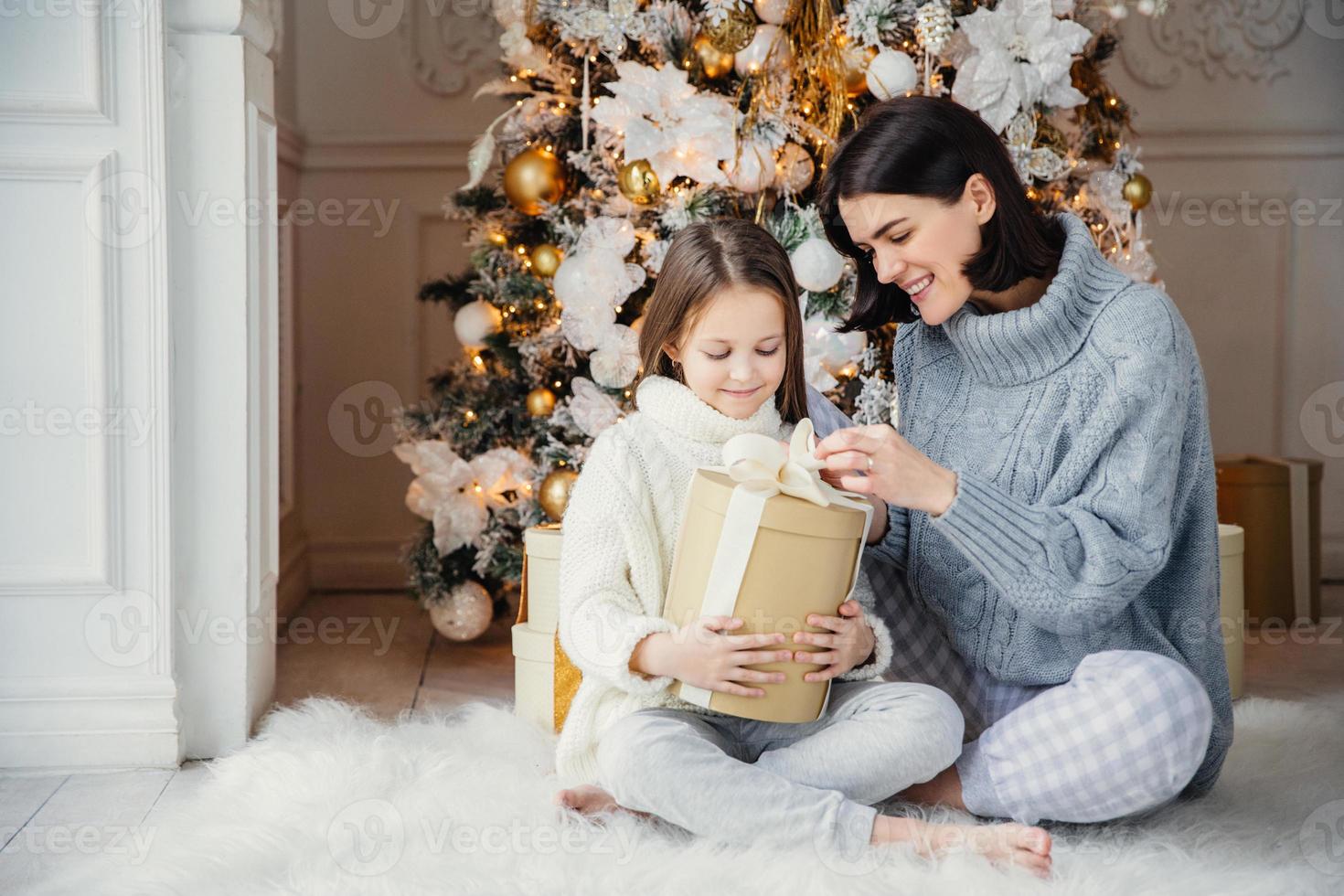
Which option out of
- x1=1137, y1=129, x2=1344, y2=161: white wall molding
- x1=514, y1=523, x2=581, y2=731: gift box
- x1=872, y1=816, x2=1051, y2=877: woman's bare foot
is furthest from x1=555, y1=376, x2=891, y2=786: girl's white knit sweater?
x1=1137, y1=129, x2=1344, y2=161: white wall molding

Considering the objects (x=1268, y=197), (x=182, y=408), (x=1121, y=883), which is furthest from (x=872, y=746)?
(x=1268, y=197)

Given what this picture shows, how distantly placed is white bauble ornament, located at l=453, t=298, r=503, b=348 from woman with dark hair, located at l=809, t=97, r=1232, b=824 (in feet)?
2.64

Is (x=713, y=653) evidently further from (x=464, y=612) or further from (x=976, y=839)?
(x=464, y=612)

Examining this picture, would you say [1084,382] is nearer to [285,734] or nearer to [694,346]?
[694,346]

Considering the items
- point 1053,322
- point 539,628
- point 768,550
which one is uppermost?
point 1053,322

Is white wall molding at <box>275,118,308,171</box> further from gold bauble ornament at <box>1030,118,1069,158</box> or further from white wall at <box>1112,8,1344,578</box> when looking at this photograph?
white wall at <box>1112,8,1344,578</box>

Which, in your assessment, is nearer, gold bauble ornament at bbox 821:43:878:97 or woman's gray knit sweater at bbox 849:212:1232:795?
woman's gray knit sweater at bbox 849:212:1232:795

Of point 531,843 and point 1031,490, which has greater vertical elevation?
point 1031,490

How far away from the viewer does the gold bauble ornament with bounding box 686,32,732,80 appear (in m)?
1.95

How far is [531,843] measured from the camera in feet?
4.21

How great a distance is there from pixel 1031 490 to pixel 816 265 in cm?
55

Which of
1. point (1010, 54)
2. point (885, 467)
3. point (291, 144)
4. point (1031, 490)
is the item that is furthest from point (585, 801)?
point (291, 144)

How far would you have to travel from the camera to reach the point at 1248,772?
155cm

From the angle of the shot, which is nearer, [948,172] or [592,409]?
[948,172]
